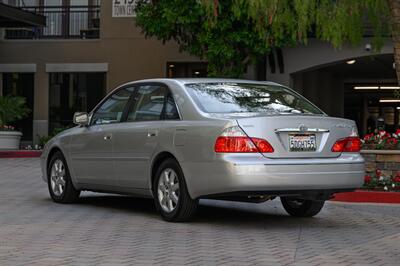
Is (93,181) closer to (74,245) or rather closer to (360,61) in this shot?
(74,245)

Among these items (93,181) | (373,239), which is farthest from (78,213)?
(373,239)

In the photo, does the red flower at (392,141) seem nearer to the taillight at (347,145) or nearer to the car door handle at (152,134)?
the taillight at (347,145)

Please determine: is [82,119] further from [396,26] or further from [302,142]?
[396,26]

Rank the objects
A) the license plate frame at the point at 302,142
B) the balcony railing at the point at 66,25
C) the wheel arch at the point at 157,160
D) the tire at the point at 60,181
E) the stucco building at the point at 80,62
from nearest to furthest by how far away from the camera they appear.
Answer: the license plate frame at the point at 302,142 → the wheel arch at the point at 157,160 → the tire at the point at 60,181 → the stucco building at the point at 80,62 → the balcony railing at the point at 66,25

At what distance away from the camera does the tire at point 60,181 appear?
10016 mm

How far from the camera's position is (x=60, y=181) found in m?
10.1

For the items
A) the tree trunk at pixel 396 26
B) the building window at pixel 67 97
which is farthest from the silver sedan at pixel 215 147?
the building window at pixel 67 97

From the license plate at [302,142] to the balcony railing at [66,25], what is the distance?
54.8 feet

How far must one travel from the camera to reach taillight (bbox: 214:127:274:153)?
7.45 meters

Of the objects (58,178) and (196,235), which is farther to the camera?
(58,178)

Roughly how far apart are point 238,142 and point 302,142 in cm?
Result: 73

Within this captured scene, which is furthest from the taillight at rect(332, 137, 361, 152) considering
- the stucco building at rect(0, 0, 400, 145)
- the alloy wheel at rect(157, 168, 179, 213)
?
the stucco building at rect(0, 0, 400, 145)

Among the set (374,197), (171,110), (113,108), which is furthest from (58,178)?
(374,197)

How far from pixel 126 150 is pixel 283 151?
2.18 m
